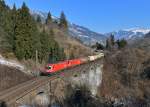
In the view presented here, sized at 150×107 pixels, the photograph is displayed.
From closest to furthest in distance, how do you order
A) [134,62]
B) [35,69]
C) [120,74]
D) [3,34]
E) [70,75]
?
[70,75] < [3,34] < [35,69] < [120,74] < [134,62]

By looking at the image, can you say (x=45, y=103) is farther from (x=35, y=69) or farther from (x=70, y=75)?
(x=35, y=69)

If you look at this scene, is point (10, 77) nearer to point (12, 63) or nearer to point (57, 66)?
point (12, 63)

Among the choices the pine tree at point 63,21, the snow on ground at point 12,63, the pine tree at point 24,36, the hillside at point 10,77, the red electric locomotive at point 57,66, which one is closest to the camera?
the hillside at point 10,77

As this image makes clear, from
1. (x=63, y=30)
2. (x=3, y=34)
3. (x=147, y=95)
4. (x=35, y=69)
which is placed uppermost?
(x=63, y=30)

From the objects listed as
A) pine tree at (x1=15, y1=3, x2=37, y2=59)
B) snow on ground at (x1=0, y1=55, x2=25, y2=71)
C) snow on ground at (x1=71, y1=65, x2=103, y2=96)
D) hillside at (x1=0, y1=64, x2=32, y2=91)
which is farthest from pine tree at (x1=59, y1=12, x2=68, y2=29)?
hillside at (x1=0, y1=64, x2=32, y2=91)

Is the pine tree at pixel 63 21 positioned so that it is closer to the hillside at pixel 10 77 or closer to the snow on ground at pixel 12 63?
the snow on ground at pixel 12 63

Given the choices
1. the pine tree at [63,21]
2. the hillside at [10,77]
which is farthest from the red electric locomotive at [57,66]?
the pine tree at [63,21]

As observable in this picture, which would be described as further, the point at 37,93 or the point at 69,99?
the point at 69,99

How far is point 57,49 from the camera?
97.4 meters

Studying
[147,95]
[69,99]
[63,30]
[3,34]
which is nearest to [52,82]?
[69,99]

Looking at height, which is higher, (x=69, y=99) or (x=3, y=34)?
(x=3, y=34)

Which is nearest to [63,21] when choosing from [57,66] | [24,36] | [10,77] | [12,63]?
[57,66]

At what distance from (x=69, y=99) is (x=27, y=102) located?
15324mm

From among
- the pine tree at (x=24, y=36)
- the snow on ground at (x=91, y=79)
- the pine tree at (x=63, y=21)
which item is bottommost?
the snow on ground at (x=91, y=79)
